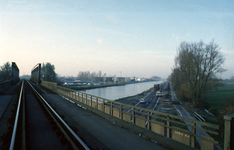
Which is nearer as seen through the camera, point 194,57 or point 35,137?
point 35,137

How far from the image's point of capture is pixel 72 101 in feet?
52.5

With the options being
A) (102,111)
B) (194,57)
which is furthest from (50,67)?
(102,111)

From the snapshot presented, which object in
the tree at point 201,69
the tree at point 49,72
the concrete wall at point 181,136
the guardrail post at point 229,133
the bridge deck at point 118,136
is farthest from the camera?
the tree at point 49,72

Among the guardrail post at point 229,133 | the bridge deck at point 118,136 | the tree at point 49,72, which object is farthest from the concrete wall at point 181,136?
the tree at point 49,72

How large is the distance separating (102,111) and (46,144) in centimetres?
485

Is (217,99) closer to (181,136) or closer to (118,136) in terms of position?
(181,136)

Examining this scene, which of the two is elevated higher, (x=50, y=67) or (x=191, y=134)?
(x=50, y=67)

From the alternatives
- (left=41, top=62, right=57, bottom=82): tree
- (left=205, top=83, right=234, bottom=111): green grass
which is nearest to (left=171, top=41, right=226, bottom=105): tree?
(left=205, top=83, right=234, bottom=111): green grass

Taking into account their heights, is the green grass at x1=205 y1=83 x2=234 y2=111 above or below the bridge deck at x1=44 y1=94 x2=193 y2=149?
below

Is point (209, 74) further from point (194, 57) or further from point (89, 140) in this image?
point (89, 140)

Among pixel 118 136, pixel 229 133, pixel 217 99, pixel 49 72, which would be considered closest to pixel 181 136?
pixel 229 133

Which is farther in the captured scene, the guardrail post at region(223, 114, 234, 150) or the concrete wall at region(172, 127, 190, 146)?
the concrete wall at region(172, 127, 190, 146)

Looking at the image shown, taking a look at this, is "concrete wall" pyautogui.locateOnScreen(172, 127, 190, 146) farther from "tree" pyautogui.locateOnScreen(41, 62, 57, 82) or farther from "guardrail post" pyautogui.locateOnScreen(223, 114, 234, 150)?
"tree" pyautogui.locateOnScreen(41, 62, 57, 82)

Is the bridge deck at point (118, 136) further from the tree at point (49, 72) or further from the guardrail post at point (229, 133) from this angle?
the tree at point (49, 72)
